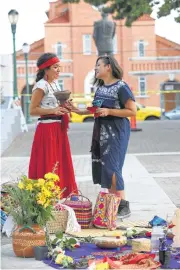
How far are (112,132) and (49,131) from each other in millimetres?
715

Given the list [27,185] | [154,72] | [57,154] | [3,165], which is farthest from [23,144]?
[154,72]

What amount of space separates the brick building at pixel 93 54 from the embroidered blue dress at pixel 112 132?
171 ft

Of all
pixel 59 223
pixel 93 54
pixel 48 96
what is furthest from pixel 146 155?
pixel 93 54

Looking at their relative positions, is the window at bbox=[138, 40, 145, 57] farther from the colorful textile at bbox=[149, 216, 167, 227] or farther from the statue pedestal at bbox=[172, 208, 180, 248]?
the statue pedestal at bbox=[172, 208, 180, 248]

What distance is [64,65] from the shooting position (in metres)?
62.9

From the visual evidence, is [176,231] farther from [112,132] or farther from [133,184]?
[133,184]

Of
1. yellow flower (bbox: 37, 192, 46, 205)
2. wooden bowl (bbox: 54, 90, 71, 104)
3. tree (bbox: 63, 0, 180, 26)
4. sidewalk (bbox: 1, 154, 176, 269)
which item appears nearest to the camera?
sidewalk (bbox: 1, 154, 176, 269)

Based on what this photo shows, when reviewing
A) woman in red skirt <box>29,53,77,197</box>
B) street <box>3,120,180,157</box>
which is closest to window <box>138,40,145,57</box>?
street <box>3,120,180,157</box>

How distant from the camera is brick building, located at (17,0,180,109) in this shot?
62.1m

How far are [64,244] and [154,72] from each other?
55.0m

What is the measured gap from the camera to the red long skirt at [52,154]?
9422 millimetres

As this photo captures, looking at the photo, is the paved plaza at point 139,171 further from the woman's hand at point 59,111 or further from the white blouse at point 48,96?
the white blouse at point 48,96

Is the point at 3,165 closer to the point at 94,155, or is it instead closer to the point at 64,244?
the point at 94,155

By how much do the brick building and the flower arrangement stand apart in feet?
176
